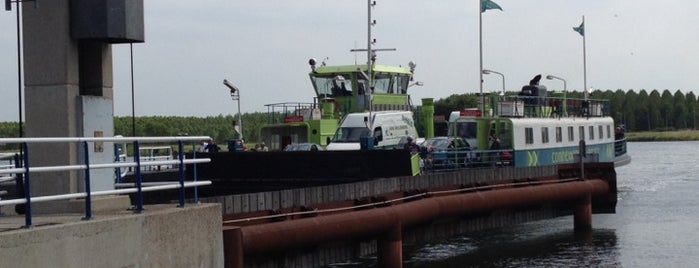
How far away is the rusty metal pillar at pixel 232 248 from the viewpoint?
45.6 ft

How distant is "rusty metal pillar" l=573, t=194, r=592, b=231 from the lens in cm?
2889

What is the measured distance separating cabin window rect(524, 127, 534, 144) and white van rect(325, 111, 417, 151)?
449 centimetres

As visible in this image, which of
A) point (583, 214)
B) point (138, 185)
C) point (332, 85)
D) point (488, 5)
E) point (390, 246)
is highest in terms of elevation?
point (488, 5)

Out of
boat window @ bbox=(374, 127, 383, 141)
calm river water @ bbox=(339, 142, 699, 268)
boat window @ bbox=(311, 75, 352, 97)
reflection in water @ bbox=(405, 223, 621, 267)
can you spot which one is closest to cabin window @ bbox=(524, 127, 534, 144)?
calm river water @ bbox=(339, 142, 699, 268)

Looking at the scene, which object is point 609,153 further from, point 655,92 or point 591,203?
point 655,92

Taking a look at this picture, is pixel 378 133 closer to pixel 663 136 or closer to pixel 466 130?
pixel 466 130

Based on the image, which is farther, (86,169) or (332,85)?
(332,85)

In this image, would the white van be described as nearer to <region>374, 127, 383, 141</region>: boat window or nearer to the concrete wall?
<region>374, 127, 383, 141</region>: boat window

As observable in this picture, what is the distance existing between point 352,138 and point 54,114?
24610 millimetres

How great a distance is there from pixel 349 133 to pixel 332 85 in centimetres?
567

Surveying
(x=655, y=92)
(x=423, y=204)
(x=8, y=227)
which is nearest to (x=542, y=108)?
(x=423, y=204)

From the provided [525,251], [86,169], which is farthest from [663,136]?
[86,169]

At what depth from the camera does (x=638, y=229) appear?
32.5 metres

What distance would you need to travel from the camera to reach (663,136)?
171250mm
